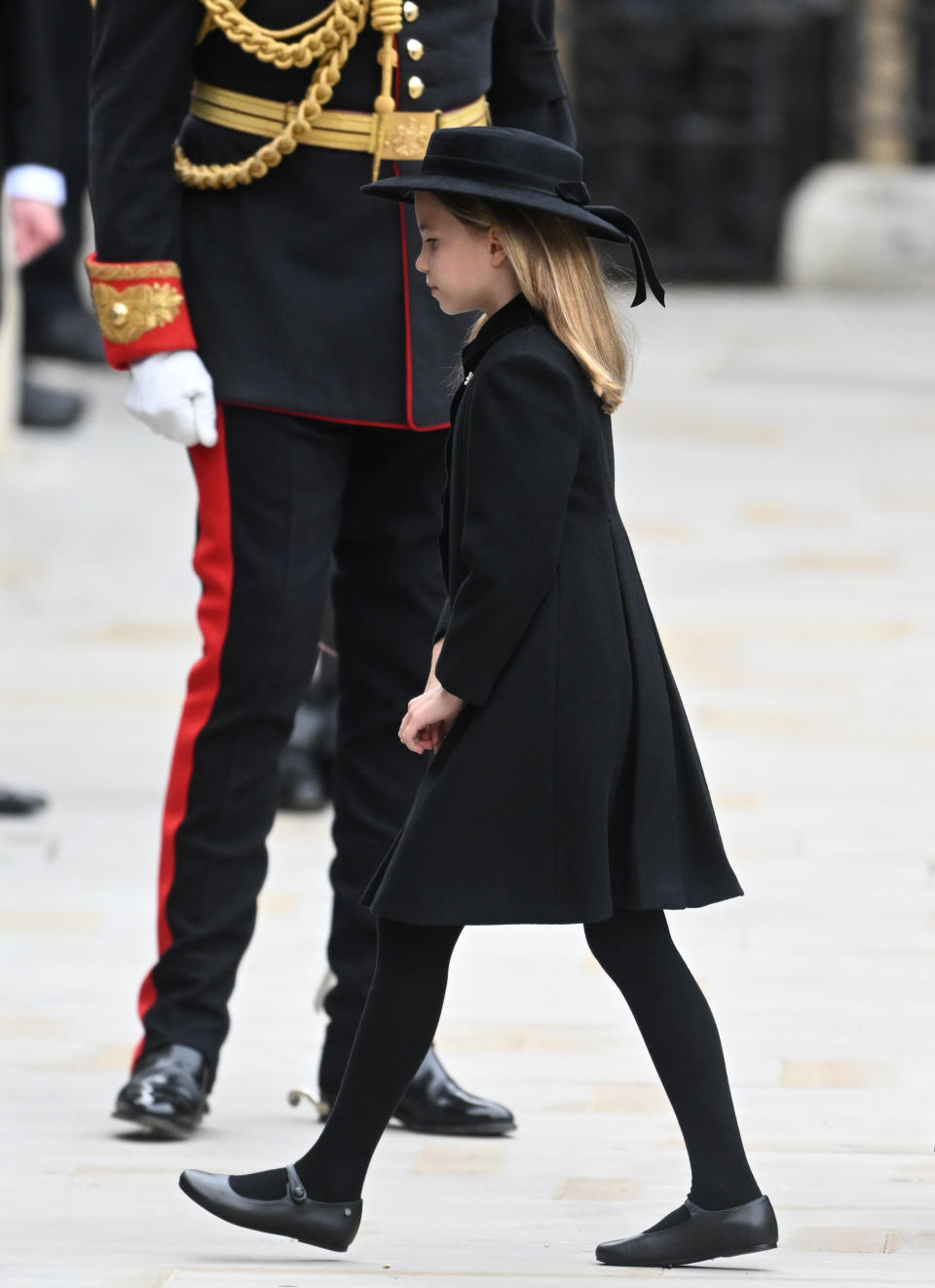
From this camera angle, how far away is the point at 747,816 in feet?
17.1

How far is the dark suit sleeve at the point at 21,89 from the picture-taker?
529cm

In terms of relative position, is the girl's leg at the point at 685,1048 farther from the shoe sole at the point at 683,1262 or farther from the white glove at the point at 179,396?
the white glove at the point at 179,396

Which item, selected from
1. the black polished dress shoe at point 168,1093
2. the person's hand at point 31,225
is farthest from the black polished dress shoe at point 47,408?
the black polished dress shoe at point 168,1093

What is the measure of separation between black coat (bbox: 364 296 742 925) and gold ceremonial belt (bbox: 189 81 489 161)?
67cm

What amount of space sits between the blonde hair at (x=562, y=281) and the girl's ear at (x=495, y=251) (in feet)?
0.04

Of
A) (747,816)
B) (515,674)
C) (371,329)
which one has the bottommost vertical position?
(747,816)

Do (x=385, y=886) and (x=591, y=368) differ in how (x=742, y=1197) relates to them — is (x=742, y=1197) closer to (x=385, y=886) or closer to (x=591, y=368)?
(x=385, y=886)

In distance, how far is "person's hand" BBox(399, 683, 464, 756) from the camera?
8.91 ft

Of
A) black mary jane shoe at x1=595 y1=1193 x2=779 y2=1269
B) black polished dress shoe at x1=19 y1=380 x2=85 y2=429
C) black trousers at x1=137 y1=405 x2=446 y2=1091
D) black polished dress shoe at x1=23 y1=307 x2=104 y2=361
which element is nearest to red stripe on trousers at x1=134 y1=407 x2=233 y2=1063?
black trousers at x1=137 y1=405 x2=446 y2=1091

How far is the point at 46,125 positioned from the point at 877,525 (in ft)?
11.9

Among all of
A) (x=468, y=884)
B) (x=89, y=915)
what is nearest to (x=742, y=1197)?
(x=468, y=884)

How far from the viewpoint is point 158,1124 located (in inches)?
131

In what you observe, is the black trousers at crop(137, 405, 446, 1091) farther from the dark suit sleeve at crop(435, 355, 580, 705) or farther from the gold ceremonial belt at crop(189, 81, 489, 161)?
the dark suit sleeve at crop(435, 355, 580, 705)

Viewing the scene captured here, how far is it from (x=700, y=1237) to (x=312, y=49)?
1.56 m
